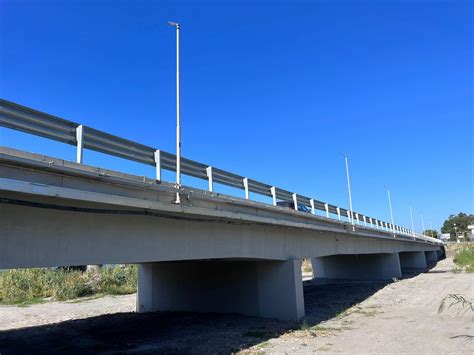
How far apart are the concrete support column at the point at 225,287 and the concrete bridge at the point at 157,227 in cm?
4

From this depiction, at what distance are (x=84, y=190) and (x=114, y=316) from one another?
1257cm

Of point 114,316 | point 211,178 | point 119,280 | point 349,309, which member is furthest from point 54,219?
point 119,280

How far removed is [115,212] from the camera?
348 inches

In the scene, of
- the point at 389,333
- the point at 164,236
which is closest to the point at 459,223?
the point at 389,333

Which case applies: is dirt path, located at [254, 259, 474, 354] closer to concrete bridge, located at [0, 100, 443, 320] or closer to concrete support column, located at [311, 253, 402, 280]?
concrete bridge, located at [0, 100, 443, 320]

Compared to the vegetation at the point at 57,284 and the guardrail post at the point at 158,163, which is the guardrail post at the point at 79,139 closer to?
the guardrail post at the point at 158,163

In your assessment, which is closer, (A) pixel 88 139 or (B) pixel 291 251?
(A) pixel 88 139

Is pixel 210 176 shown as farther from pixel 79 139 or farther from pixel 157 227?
pixel 79 139

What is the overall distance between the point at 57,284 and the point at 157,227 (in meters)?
26.7

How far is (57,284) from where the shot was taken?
3303cm

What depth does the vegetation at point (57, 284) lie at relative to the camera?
3102 cm

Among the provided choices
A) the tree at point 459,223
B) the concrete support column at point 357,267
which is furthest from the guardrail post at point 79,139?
the tree at point 459,223

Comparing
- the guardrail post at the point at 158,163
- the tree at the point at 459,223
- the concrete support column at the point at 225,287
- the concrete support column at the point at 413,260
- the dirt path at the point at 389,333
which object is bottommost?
the dirt path at the point at 389,333

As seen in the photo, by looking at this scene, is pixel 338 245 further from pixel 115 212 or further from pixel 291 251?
pixel 115 212
